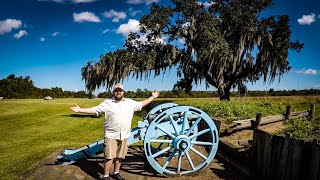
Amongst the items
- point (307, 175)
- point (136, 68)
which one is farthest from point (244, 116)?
point (136, 68)

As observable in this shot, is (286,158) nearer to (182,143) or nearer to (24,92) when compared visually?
(182,143)

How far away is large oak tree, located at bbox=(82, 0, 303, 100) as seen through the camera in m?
21.3

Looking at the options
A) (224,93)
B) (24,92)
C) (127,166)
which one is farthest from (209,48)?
(24,92)

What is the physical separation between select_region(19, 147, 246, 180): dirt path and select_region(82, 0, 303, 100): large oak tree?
14330mm

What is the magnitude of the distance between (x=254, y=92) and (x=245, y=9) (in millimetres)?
52260

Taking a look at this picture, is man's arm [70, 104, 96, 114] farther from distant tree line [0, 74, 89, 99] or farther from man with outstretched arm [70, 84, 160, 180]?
distant tree line [0, 74, 89, 99]

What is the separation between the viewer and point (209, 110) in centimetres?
1423

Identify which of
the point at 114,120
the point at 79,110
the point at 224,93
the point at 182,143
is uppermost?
the point at 224,93

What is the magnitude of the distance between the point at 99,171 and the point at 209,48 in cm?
1541

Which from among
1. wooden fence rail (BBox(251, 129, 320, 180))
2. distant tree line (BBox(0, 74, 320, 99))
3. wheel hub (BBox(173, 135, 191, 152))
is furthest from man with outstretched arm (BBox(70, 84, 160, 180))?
distant tree line (BBox(0, 74, 320, 99))

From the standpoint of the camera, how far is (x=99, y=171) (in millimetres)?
6664

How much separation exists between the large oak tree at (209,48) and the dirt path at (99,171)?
47.0 ft

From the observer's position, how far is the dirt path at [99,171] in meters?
6.30

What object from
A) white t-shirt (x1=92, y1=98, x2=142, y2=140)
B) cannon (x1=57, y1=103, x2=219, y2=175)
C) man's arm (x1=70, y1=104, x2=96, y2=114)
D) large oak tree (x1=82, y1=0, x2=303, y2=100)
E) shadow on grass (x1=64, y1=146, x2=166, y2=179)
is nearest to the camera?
man's arm (x1=70, y1=104, x2=96, y2=114)
